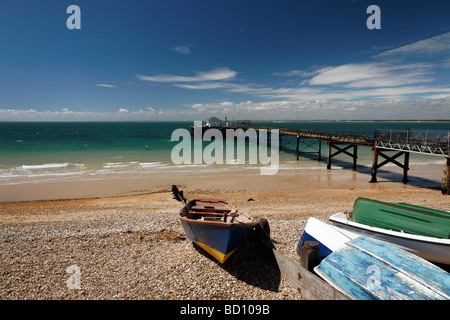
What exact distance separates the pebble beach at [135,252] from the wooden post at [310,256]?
76 centimetres

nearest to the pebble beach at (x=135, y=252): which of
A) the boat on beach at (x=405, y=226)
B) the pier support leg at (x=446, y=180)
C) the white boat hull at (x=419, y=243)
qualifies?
the pier support leg at (x=446, y=180)

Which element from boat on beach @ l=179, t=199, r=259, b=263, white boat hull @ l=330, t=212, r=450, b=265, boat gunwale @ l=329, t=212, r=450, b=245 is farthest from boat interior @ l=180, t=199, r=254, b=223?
white boat hull @ l=330, t=212, r=450, b=265

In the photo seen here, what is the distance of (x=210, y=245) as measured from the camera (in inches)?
282

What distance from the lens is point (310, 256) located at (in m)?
5.57

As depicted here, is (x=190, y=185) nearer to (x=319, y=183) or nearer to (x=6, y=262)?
(x=319, y=183)

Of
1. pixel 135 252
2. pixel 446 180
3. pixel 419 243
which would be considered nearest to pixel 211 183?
pixel 135 252

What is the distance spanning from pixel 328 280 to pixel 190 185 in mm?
16448

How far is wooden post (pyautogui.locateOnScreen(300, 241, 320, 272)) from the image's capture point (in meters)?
5.57

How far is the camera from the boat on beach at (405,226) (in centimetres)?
643

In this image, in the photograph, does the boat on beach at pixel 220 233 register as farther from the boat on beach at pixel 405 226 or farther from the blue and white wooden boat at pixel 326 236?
the boat on beach at pixel 405 226

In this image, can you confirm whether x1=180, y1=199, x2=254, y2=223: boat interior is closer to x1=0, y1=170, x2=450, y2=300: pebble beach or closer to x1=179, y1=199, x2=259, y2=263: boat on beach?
x1=179, y1=199, x2=259, y2=263: boat on beach

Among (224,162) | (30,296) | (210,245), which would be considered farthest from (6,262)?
(224,162)

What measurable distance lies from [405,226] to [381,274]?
3148 millimetres

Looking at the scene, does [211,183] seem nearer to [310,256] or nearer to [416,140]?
[310,256]
